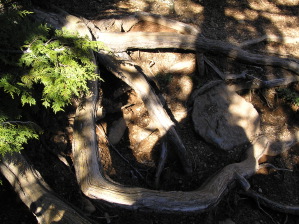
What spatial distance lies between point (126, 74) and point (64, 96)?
2.53m

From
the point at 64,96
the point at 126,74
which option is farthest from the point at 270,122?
the point at 64,96

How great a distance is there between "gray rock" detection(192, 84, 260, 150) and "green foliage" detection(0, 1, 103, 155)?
340 cm

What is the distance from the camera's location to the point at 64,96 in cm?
302

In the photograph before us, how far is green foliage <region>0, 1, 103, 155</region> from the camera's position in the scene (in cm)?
302

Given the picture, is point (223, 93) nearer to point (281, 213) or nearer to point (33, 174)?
point (281, 213)

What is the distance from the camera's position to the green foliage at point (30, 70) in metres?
3.02

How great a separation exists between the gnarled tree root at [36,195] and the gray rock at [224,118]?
337 centimetres

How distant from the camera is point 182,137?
5973mm

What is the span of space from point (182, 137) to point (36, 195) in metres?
3.26

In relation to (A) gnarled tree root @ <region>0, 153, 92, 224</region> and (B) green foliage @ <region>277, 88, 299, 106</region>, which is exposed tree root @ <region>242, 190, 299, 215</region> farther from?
(A) gnarled tree root @ <region>0, 153, 92, 224</region>

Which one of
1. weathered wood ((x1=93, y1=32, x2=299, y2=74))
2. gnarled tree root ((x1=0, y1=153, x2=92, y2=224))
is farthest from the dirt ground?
gnarled tree root ((x1=0, y1=153, x2=92, y2=224))

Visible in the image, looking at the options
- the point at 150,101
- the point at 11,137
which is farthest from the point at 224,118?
the point at 11,137

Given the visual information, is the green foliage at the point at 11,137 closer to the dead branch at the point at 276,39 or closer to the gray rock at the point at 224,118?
the gray rock at the point at 224,118

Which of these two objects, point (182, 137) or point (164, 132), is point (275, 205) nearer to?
point (182, 137)
